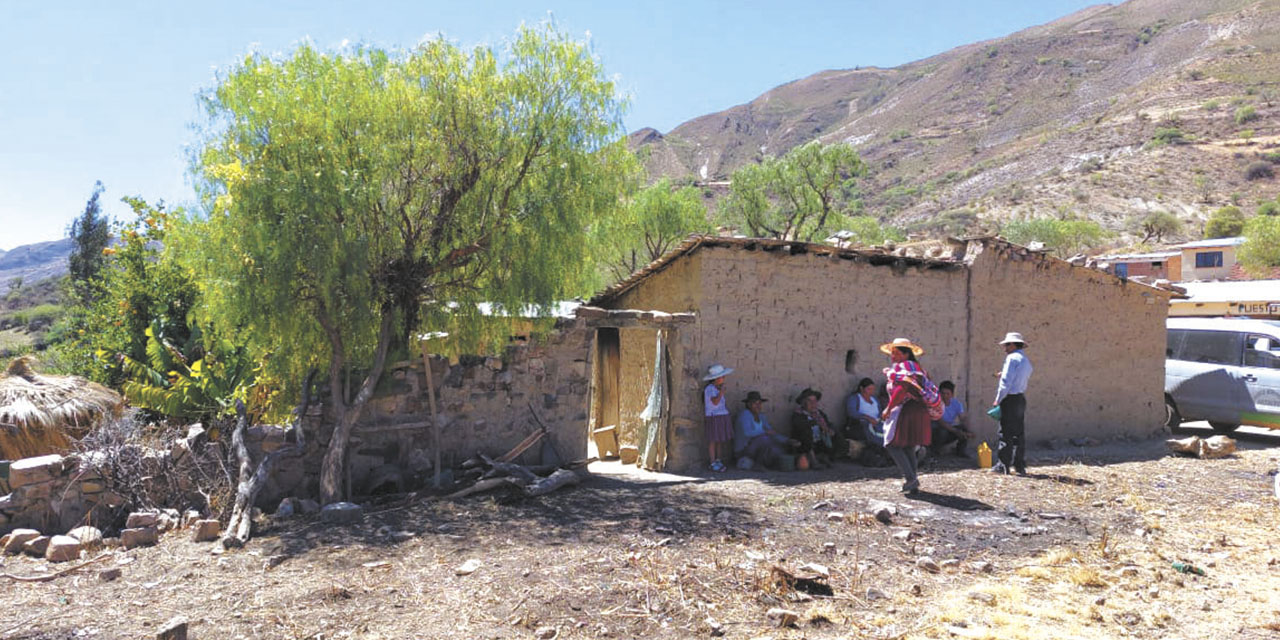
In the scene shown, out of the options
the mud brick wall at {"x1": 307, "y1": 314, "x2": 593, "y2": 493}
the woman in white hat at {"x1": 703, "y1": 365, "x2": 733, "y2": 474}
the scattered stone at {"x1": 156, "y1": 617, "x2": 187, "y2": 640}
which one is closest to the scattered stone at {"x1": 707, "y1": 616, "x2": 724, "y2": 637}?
the scattered stone at {"x1": 156, "y1": 617, "x2": 187, "y2": 640}

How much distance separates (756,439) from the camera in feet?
33.1

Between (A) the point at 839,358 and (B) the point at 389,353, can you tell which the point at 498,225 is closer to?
(B) the point at 389,353

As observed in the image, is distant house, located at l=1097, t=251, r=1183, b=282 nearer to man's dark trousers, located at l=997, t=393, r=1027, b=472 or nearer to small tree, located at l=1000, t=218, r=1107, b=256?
small tree, located at l=1000, t=218, r=1107, b=256

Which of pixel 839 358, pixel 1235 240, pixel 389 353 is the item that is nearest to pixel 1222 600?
Result: pixel 839 358

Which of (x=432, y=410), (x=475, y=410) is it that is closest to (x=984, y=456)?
(x=475, y=410)

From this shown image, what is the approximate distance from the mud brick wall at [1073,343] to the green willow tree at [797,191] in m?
13.4

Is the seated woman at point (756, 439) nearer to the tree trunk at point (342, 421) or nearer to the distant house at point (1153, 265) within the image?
the tree trunk at point (342, 421)

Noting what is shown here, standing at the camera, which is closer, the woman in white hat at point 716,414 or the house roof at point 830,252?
the woman in white hat at point 716,414

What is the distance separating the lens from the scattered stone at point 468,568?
5.72m

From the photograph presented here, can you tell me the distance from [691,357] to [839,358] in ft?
7.18

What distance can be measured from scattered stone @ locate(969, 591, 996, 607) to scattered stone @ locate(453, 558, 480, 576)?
3.40m

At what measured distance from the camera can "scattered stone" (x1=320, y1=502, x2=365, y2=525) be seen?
7355 mm

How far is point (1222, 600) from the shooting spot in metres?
5.34

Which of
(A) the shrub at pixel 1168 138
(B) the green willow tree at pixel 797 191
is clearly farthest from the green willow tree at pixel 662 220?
(A) the shrub at pixel 1168 138
